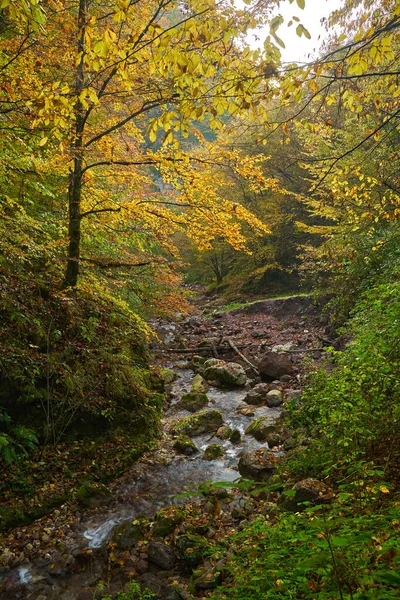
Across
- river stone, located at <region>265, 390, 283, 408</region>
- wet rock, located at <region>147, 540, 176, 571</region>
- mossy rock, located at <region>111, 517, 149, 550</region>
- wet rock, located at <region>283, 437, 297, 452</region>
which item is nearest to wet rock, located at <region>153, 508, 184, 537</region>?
mossy rock, located at <region>111, 517, 149, 550</region>

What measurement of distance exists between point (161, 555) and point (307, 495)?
1826mm

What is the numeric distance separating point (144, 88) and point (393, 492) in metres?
6.12

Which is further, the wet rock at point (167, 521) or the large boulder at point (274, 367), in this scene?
the large boulder at point (274, 367)

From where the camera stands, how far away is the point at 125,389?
6.82m

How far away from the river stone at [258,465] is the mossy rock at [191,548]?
1.65m

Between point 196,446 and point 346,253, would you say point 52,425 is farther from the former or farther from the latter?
point 346,253

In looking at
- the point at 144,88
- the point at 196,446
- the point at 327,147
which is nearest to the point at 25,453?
the point at 196,446

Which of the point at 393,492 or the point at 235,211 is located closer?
the point at 393,492

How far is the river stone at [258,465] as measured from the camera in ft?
18.7

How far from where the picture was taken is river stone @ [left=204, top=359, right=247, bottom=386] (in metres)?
10.5

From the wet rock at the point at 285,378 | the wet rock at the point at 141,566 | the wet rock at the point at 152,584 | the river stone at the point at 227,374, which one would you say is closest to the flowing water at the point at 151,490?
the wet rock at the point at 141,566

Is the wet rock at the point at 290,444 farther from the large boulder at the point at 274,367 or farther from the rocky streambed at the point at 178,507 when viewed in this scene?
the large boulder at the point at 274,367

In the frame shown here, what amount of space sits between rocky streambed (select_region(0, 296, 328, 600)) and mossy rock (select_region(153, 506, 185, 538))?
13 millimetres

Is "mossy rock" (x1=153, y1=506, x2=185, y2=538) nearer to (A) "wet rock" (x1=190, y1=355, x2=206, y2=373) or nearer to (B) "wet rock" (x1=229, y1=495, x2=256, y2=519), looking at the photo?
(B) "wet rock" (x1=229, y1=495, x2=256, y2=519)
